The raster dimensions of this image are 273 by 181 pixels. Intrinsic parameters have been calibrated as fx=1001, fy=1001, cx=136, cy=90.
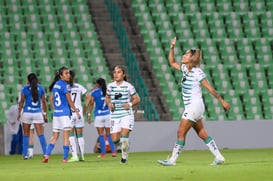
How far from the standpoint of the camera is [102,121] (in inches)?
1036

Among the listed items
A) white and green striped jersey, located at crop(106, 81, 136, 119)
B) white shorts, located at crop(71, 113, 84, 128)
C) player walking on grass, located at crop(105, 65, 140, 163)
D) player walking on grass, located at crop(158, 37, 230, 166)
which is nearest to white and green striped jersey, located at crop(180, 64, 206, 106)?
player walking on grass, located at crop(158, 37, 230, 166)

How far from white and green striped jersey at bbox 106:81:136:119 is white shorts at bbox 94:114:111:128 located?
5.70 m

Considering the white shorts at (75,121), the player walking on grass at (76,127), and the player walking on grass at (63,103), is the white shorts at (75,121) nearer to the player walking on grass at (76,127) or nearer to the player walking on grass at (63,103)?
the player walking on grass at (76,127)

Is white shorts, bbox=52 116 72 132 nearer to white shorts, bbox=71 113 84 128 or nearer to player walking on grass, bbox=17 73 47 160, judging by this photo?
white shorts, bbox=71 113 84 128

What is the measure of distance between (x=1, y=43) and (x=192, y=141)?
7.47m

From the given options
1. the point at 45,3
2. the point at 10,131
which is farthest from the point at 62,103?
the point at 45,3

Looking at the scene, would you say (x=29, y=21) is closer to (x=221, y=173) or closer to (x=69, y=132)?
(x=69, y=132)

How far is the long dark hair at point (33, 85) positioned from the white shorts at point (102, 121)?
1.93 metres

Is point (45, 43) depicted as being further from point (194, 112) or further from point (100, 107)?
point (194, 112)

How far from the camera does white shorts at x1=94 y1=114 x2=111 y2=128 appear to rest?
26.2m

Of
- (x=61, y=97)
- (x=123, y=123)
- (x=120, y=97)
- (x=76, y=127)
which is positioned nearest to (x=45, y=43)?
(x=76, y=127)

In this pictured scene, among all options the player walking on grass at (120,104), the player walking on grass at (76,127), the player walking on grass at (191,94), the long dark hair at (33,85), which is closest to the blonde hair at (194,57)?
the player walking on grass at (191,94)

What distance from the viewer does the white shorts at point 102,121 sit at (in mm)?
26234

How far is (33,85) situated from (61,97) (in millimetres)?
3533
